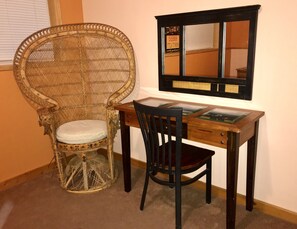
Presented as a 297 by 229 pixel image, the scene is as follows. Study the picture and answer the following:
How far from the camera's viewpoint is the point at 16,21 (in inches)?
94.0

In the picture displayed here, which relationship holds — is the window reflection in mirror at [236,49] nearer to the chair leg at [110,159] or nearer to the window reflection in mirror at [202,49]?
the window reflection in mirror at [202,49]

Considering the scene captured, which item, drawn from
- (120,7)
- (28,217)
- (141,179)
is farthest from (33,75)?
(141,179)

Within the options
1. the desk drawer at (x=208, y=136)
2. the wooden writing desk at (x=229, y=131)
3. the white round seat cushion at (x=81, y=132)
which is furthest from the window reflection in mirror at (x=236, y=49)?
the white round seat cushion at (x=81, y=132)

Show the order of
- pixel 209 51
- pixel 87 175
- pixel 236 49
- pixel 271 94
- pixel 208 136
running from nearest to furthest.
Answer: pixel 208 136
pixel 271 94
pixel 236 49
pixel 209 51
pixel 87 175

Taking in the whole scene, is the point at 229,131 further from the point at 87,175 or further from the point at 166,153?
the point at 87,175

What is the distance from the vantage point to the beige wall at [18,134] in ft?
7.71

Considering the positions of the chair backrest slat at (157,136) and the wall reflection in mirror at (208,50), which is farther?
the wall reflection in mirror at (208,50)

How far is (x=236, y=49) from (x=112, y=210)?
5.04 feet

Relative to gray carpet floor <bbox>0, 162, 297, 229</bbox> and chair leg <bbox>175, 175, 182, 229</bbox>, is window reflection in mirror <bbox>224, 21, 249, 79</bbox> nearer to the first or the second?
chair leg <bbox>175, 175, 182, 229</bbox>

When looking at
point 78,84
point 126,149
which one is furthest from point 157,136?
point 78,84

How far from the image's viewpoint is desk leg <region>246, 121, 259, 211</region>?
180 cm

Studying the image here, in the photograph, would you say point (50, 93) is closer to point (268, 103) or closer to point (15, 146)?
point (15, 146)

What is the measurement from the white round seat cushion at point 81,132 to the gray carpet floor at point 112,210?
19.5 inches

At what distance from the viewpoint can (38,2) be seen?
2.52 metres
